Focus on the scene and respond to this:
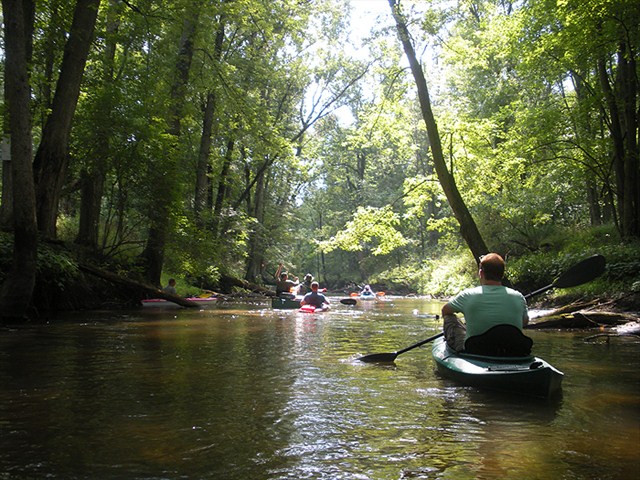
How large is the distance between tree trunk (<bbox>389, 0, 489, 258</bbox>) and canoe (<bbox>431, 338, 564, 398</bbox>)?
760cm

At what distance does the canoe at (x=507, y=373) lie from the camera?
4.50 meters

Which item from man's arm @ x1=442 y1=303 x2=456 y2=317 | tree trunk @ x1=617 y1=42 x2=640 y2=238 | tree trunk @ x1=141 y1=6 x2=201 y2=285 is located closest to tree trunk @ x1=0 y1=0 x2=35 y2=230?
tree trunk @ x1=141 y1=6 x2=201 y2=285

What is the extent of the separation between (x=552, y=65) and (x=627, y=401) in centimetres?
1303

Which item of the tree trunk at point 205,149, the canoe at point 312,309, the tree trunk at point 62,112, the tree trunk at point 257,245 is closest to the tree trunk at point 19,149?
the tree trunk at point 62,112

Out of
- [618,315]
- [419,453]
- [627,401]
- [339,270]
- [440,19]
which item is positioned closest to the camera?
[419,453]

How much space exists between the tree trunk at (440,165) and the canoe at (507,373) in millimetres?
7603

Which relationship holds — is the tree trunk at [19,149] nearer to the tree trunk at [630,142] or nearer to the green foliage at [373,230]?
the green foliage at [373,230]

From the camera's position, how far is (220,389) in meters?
4.88

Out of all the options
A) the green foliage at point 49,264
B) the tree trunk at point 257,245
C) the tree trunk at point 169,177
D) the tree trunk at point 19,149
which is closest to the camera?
the tree trunk at point 19,149

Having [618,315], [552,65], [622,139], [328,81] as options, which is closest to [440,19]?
[552,65]

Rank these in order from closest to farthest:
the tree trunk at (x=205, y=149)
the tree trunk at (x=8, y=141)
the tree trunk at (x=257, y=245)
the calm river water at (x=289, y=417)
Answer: the calm river water at (x=289, y=417)
the tree trunk at (x=8, y=141)
the tree trunk at (x=205, y=149)
the tree trunk at (x=257, y=245)

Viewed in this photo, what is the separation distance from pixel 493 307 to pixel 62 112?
32.4 ft

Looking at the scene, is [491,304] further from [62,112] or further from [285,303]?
[285,303]

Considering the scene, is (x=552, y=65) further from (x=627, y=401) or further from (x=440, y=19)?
(x=627, y=401)
